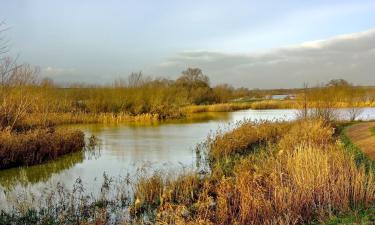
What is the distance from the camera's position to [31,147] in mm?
14328

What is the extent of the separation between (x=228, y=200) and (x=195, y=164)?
6300 millimetres

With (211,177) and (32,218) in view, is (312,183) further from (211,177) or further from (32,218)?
(32,218)

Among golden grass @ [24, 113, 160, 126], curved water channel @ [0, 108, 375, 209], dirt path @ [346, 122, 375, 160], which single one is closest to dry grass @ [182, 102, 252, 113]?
golden grass @ [24, 113, 160, 126]

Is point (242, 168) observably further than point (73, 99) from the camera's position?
No

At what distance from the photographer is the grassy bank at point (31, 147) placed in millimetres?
13570

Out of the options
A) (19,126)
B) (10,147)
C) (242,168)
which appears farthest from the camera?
(19,126)

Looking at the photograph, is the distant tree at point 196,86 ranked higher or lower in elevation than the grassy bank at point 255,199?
higher

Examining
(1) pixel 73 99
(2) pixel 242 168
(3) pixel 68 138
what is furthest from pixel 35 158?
(1) pixel 73 99

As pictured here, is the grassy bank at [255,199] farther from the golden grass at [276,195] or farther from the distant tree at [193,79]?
the distant tree at [193,79]

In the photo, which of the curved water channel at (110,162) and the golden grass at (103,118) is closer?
the curved water channel at (110,162)

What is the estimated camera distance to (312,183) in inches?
293

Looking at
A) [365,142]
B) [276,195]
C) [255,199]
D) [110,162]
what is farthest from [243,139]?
[255,199]

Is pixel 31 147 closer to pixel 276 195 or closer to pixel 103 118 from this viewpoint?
pixel 276 195

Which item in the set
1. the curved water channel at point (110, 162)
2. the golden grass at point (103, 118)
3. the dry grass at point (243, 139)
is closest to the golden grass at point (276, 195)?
the curved water channel at point (110, 162)
